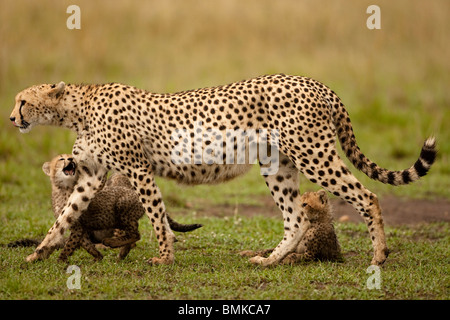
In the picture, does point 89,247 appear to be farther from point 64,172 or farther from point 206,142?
point 206,142

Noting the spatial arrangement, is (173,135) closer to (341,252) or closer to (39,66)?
(341,252)

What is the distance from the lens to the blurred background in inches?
442

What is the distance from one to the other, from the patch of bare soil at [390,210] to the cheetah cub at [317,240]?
4.90ft

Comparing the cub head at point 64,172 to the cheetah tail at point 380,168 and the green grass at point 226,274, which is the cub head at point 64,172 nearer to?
the green grass at point 226,274

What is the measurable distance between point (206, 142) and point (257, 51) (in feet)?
28.0

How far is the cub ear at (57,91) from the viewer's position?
537cm

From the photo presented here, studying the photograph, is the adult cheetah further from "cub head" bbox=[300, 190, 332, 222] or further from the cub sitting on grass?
"cub head" bbox=[300, 190, 332, 222]

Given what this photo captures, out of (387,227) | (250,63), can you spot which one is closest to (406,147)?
(387,227)

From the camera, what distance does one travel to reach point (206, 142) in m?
5.14

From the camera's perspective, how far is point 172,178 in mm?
5328

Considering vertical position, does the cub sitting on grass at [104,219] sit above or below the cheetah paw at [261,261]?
above

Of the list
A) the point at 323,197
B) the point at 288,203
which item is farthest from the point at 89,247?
the point at 323,197

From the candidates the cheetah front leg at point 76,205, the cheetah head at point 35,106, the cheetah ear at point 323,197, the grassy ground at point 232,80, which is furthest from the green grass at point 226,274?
the cheetah head at point 35,106

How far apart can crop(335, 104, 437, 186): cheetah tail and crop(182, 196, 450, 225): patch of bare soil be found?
189 centimetres
